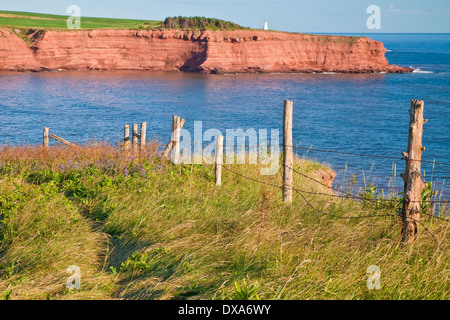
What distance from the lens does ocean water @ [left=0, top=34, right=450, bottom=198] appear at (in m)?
34.0

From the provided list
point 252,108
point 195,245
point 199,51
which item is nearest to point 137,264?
point 195,245

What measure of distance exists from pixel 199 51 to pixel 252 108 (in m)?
44.2

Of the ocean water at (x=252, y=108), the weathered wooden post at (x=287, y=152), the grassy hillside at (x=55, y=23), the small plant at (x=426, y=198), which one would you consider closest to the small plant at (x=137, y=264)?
the weathered wooden post at (x=287, y=152)

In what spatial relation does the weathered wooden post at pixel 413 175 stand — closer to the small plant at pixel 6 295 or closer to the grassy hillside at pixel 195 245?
the grassy hillside at pixel 195 245

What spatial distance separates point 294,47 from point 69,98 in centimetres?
5462

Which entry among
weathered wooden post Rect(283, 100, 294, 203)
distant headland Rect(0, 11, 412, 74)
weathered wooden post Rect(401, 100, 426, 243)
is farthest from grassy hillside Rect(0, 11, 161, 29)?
weathered wooden post Rect(401, 100, 426, 243)

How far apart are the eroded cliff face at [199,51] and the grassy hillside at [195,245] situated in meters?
84.8

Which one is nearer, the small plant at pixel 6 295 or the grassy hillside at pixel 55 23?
the small plant at pixel 6 295

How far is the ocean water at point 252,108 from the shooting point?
3403 cm

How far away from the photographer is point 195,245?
723 cm

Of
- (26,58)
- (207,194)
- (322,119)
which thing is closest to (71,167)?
(207,194)

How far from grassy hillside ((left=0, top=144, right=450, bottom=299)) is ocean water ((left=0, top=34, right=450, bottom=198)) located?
36.5 ft

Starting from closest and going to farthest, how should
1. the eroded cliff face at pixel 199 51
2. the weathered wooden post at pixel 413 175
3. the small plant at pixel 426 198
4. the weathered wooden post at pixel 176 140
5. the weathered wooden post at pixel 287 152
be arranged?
the weathered wooden post at pixel 413 175, the small plant at pixel 426 198, the weathered wooden post at pixel 287 152, the weathered wooden post at pixel 176 140, the eroded cliff face at pixel 199 51
